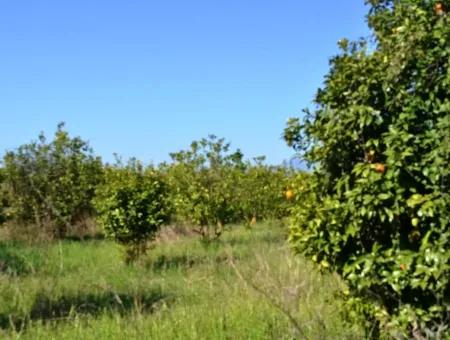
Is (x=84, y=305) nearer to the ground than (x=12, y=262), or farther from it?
nearer to the ground

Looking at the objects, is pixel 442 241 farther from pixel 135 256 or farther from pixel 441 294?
pixel 135 256

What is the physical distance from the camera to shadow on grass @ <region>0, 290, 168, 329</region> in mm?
6281

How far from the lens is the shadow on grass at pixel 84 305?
20.6 ft

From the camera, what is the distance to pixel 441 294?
11.5ft

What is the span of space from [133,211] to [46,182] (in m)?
6.43

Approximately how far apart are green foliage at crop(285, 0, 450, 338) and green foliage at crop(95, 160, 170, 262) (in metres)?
7.40

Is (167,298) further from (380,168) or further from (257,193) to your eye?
(257,193)

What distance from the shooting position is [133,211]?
11.1 m

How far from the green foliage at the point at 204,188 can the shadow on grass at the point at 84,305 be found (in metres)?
6.35

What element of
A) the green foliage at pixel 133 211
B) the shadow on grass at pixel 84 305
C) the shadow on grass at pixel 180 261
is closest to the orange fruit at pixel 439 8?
the shadow on grass at pixel 84 305

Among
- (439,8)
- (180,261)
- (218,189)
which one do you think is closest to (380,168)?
(439,8)

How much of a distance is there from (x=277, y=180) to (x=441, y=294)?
15.2m

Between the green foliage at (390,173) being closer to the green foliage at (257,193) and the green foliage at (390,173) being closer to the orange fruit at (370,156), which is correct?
the orange fruit at (370,156)

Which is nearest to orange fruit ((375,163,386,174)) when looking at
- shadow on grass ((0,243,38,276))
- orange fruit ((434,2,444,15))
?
orange fruit ((434,2,444,15))
